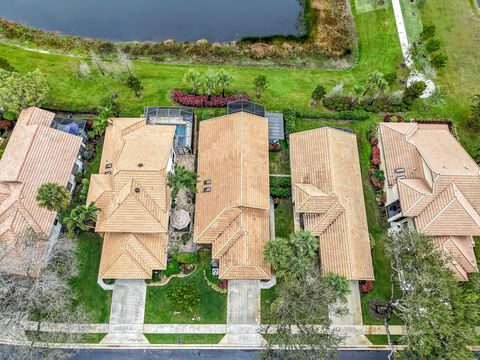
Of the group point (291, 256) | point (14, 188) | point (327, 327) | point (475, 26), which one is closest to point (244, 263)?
point (291, 256)

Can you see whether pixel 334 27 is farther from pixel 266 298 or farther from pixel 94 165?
pixel 266 298

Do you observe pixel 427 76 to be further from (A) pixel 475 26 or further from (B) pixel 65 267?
(B) pixel 65 267

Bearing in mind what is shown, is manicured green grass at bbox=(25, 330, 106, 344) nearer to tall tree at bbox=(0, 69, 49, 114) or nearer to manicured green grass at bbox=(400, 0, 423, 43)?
tall tree at bbox=(0, 69, 49, 114)

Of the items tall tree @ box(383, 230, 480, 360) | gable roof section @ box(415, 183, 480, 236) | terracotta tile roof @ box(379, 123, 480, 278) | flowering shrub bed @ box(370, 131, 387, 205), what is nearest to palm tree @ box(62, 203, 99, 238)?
tall tree @ box(383, 230, 480, 360)

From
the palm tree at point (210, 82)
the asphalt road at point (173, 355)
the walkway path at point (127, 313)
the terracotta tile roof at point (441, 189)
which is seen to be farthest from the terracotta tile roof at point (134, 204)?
the terracotta tile roof at point (441, 189)

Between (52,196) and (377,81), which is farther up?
(377,81)

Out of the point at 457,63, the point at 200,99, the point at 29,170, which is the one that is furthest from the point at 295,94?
the point at 29,170
